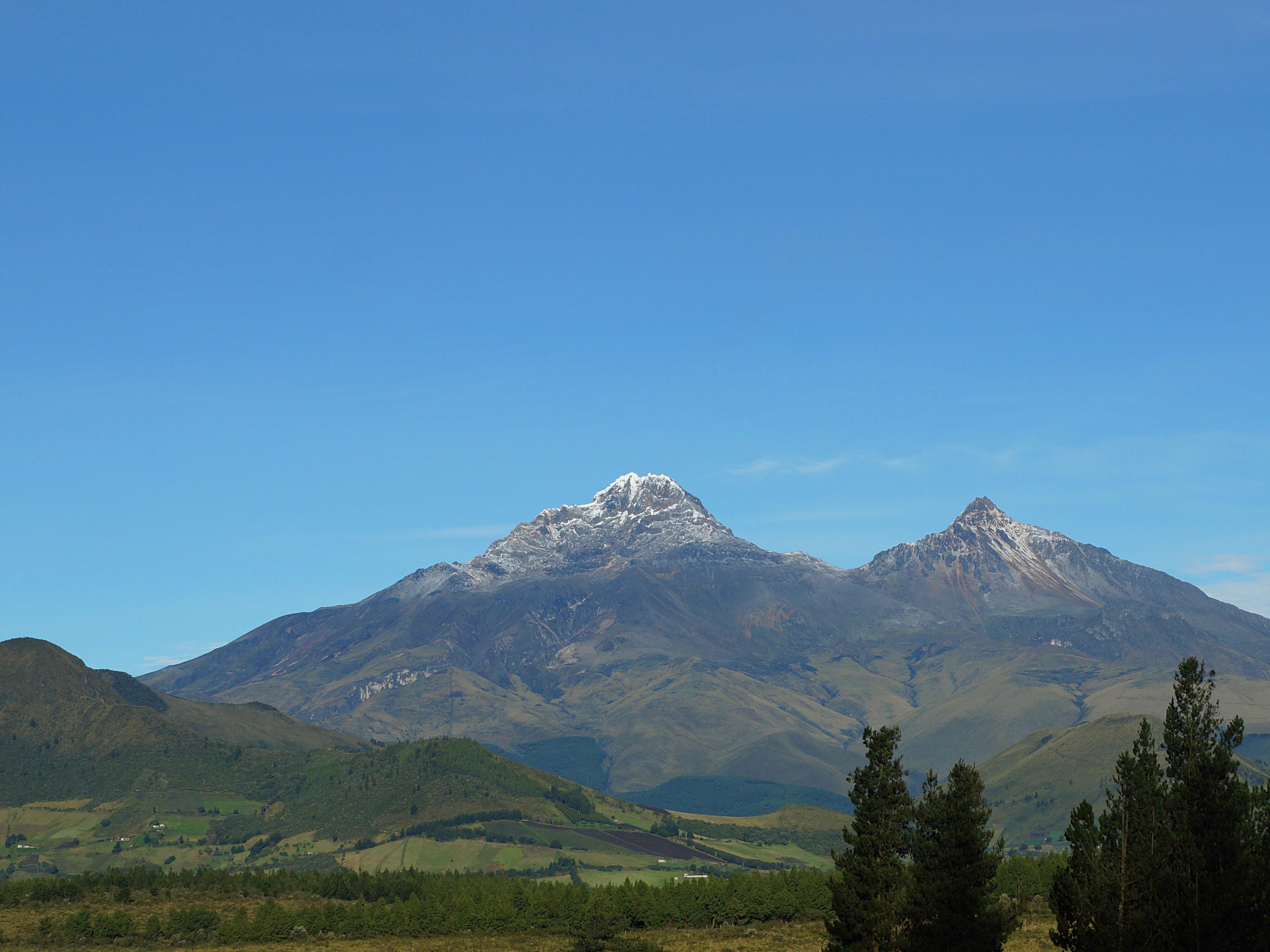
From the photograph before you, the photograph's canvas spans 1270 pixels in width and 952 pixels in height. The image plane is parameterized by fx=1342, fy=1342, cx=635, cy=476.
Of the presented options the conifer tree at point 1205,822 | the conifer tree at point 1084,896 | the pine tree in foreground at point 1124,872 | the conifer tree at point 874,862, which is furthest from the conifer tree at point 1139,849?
the conifer tree at point 874,862

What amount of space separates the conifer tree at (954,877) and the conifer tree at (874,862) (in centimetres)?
147

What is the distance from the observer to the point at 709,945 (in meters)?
198

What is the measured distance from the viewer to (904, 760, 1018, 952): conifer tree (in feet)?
347

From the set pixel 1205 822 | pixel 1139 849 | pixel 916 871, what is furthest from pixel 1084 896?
pixel 916 871

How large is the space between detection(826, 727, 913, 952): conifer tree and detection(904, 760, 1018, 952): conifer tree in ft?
4.83

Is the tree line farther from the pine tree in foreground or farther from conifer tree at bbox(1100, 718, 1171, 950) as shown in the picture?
conifer tree at bbox(1100, 718, 1171, 950)

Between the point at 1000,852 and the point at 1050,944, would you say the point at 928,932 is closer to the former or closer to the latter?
the point at 1000,852

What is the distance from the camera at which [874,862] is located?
367 feet

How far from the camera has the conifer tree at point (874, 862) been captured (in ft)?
360

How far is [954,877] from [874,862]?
7.07 meters

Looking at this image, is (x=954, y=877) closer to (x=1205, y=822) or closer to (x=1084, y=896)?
(x=1084, y=896)

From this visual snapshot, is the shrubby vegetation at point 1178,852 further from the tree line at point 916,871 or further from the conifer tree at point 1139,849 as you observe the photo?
the tree line at point 916,871

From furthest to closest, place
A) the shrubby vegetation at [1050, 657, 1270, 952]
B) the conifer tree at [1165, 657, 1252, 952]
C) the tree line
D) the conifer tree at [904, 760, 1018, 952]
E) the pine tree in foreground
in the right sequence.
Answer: the tree line, the conifer tree at [904, 760, 1018, 952], the conifer tree at [1165, 657, 1252, 952], the shrubby vegetation at [1050, 657, 1270, 952], the pine tree in foreground

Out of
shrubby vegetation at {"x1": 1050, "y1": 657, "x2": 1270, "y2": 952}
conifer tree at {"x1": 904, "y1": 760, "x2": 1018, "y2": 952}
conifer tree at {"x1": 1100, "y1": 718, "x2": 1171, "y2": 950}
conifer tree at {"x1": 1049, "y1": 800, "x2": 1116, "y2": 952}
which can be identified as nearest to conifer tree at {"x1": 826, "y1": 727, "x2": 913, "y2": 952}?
conifer tree at {"x1": 904, "y1": 760, "x2": 1018, "y2": 952}
